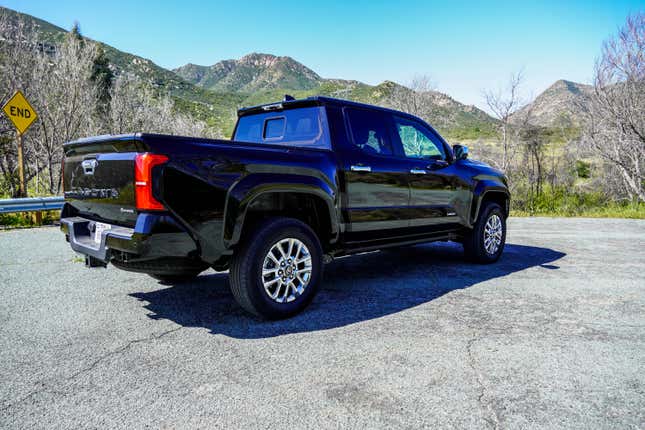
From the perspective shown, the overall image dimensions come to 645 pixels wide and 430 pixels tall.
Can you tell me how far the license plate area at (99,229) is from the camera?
330 cm

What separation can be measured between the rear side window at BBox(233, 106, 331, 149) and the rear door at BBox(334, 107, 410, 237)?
291 mm

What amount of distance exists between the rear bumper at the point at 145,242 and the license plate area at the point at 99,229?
0.04 metres

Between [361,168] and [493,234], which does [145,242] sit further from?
[493,234]

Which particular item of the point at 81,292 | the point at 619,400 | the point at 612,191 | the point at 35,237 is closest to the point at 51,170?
the point at 35,237

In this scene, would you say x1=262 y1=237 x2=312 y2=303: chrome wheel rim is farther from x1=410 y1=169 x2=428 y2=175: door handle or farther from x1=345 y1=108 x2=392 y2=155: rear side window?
x1=410 y1=169 x2=428 y2=175: door handle

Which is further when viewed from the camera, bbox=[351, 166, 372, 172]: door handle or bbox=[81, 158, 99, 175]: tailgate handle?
bbox=[351, 166, 372, 172]: door handle

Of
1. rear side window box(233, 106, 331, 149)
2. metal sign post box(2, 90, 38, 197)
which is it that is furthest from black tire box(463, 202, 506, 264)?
metal sign post box(2, 90, 38, 197)

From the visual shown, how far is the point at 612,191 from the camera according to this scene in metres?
16.0

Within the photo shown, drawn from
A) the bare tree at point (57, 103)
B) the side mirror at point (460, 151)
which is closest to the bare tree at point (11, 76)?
the bare tree at point (57, 103)

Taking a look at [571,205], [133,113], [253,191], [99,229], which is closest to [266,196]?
[253,191]

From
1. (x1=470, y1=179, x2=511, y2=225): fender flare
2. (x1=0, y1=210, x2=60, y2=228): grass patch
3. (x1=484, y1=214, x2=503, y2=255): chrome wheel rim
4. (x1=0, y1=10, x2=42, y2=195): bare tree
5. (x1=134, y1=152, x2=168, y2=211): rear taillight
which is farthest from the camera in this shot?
(x1=0, y1=10, x2=42, y2=195): bare tree

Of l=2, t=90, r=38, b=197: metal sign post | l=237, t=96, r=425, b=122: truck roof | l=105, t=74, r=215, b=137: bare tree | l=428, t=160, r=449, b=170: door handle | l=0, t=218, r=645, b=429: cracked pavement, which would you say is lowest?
l=0, t=218, r=645, b=429: cracked pavement

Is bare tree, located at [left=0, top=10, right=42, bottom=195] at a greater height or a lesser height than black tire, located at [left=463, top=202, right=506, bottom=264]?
greater

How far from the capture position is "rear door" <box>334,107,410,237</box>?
4.18m
